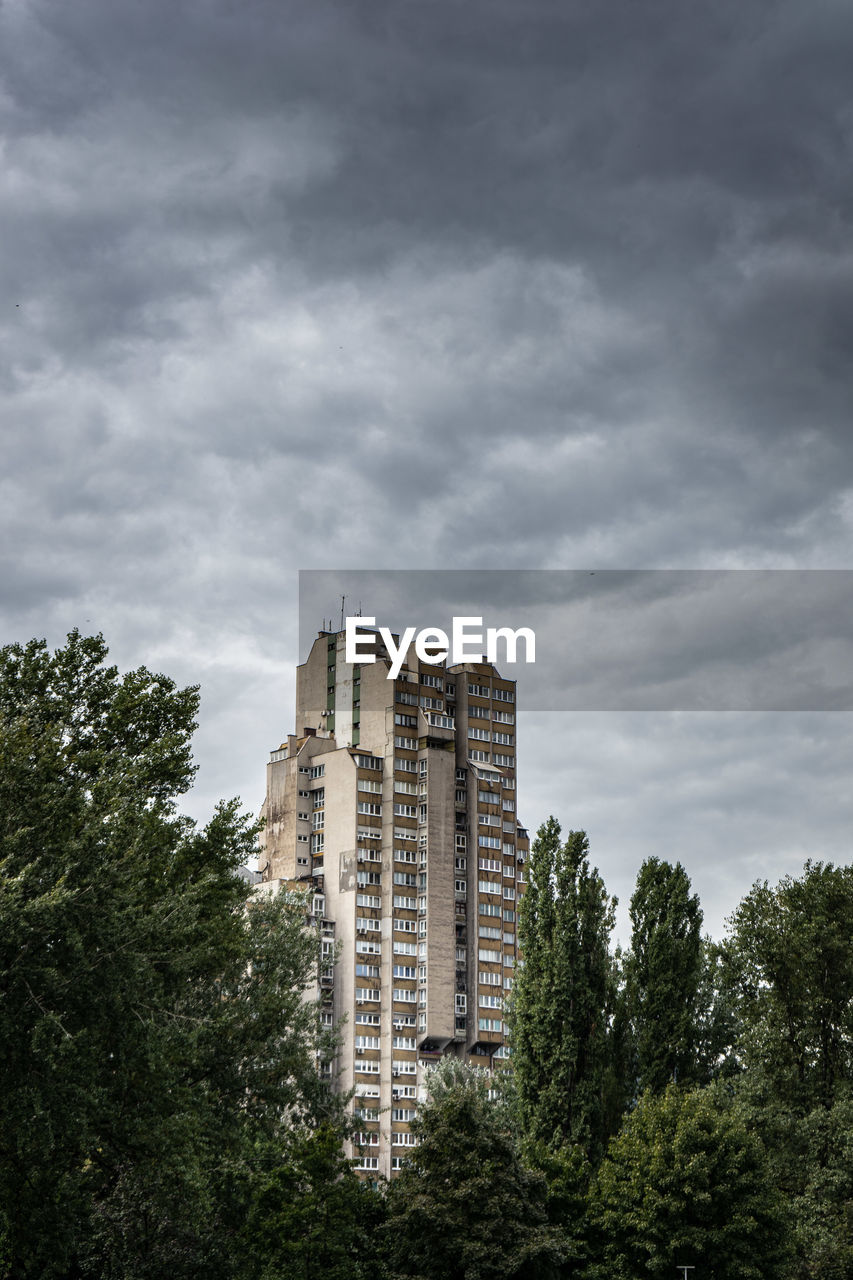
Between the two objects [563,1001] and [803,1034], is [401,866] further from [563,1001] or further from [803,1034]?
[563,1001]

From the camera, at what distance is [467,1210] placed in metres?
43.1

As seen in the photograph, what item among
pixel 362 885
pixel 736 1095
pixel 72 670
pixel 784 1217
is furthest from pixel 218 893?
pixel 362 885

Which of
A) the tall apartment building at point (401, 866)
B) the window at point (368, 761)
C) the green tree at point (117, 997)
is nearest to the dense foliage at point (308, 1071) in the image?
the green tree at point (117, 997)

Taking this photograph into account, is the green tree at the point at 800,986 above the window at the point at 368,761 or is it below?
below

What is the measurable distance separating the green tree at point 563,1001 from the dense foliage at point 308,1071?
11 cm

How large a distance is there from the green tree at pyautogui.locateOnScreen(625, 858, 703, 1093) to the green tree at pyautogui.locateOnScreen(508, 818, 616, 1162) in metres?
1.60

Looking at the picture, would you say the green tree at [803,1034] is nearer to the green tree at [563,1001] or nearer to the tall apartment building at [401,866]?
the green tree at [563,1001]

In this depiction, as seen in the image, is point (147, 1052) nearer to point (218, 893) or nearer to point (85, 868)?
point (85, 868)

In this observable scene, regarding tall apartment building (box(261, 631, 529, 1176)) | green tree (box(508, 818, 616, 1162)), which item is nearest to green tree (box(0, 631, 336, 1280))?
green tree (box(508, 818, 616, 1162))

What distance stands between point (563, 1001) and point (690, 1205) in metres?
9.97

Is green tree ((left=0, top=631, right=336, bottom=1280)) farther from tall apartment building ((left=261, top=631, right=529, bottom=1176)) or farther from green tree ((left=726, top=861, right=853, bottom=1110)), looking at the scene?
tall apartment building ((left=261, top=631, right=529, bottom=1176))

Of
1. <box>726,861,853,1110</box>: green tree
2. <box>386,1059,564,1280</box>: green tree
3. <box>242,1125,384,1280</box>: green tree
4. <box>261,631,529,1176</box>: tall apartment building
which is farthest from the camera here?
<box>261,631,529,1176</box>: tall apartment building

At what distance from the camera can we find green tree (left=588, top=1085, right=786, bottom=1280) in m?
45.9

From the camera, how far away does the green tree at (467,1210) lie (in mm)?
42500
